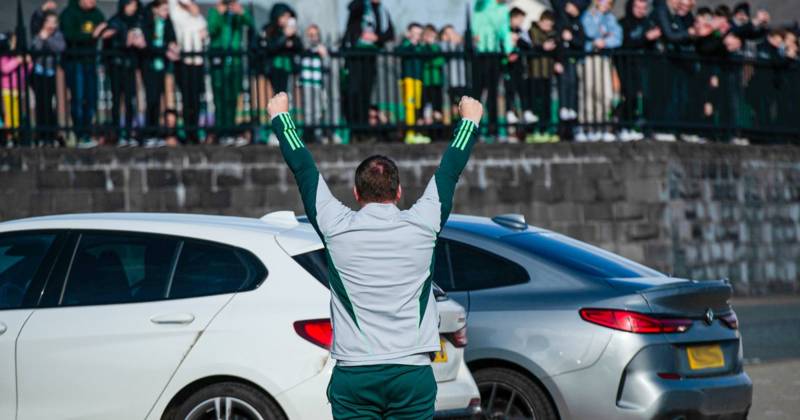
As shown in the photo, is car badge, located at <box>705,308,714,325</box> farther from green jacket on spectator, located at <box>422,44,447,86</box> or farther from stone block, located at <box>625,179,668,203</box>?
green jacket on spectator, located at <box>422,44,447,86</box>

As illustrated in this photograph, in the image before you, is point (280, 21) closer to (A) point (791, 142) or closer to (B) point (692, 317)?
(A) point (791, 142)

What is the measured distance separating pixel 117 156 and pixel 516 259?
27.2 feet

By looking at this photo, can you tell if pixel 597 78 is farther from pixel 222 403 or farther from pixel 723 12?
pixel 222 403

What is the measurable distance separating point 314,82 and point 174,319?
962cm

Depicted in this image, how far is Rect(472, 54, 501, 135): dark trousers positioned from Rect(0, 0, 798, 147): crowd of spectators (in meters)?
0.02

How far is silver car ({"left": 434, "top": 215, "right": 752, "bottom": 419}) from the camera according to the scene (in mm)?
8453

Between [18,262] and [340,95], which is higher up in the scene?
[340,95]

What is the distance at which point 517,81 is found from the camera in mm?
17219

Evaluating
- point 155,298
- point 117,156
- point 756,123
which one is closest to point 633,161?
Answer: point 756,123

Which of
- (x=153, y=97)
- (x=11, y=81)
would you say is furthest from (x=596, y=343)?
(x=11, y=81)

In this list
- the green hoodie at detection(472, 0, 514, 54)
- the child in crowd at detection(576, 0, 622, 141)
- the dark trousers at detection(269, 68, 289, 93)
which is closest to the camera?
the dark trousers at detection(269, 68, 289, 93)

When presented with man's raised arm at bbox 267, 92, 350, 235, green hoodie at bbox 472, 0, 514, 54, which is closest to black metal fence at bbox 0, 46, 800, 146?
green hoodie at bbox 472, 0, 514, 54

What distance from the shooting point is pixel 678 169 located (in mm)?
17516

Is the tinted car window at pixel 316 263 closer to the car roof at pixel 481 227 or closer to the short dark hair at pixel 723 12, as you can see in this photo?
the car roof at pixel 481 227
